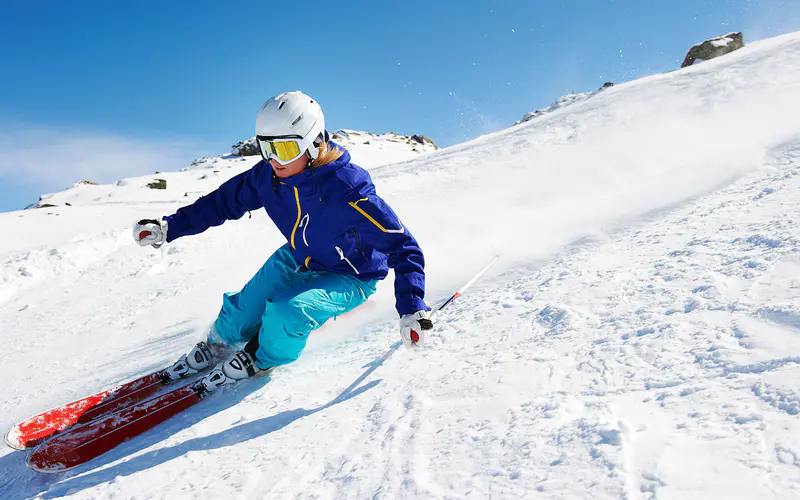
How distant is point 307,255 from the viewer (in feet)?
10.5

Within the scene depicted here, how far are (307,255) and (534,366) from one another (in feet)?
5.52

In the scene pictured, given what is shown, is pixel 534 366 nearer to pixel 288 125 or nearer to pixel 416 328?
pixel 416 328

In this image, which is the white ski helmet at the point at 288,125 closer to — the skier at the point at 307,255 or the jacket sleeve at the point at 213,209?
the skier at the point at 307,255

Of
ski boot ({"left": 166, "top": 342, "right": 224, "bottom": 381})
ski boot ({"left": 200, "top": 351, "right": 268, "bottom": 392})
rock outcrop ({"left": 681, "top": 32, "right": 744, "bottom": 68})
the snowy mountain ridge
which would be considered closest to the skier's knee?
ski boot ({"left": 200, "top": 351, "right": 268, "bottom": 392})

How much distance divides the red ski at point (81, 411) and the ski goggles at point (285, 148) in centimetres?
177

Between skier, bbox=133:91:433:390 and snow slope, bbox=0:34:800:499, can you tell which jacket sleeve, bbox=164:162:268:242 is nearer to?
skier, bbox=133:91:433:390

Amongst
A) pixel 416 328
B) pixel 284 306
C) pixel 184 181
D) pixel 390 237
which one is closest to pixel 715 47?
pixel 390 237

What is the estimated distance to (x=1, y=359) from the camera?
15.5 ft

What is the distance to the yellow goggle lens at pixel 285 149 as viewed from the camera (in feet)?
9.50

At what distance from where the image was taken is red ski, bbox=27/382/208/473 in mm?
2369

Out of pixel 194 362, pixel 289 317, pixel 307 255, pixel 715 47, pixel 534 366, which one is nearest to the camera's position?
pixel 534 366

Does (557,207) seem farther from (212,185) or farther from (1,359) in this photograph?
(212,185)

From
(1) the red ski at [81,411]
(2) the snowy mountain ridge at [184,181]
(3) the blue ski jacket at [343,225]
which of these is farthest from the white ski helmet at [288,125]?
(2) the snowy mountain ridge at [184,181]

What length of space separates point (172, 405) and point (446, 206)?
5318 mm
